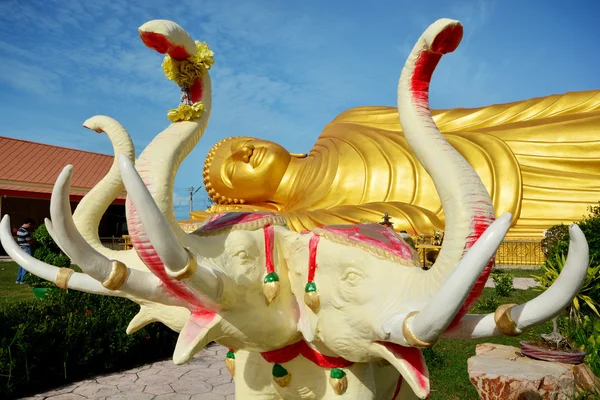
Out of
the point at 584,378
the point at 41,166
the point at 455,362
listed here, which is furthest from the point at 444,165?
the point at 41,166

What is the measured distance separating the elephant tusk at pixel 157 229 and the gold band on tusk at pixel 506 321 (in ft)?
2.89

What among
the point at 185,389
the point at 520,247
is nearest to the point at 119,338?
the point at 185,389

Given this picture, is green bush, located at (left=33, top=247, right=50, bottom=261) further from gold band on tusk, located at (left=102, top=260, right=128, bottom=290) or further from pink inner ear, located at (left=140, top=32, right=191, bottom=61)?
gold band on tusk, located at (left=102, top=260, right=128, bottom=290)

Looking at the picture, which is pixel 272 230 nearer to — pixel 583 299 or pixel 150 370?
pixel 150 370

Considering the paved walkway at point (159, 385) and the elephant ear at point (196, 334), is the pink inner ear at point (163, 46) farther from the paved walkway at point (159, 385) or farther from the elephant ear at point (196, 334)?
the paved walkway at point (159, 385)

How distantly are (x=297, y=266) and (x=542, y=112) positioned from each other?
1070 cm

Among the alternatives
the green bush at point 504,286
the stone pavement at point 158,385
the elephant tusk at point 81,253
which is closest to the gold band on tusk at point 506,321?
the elephant tusk at point 81,253

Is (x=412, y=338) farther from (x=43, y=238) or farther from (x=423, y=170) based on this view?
(x=43, y=238)

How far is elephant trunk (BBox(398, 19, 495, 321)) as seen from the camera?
4.76ft

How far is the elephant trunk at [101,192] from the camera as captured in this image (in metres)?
2.21

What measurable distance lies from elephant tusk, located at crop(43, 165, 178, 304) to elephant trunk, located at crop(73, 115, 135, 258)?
62 centimetres

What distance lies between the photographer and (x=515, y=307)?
1484 millimetres

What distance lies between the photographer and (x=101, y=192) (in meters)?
2.26

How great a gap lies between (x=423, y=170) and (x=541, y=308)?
8981mm
